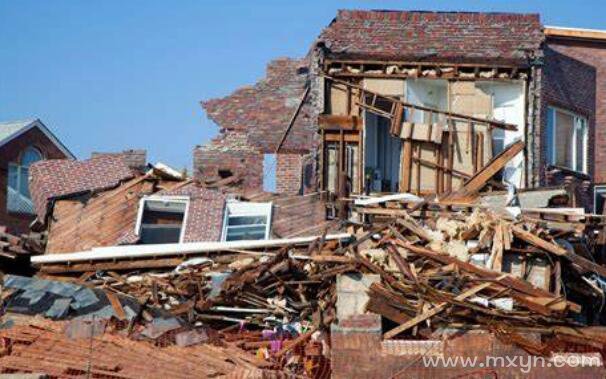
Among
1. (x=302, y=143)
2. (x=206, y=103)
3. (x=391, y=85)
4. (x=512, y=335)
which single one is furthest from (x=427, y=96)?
(x=512, y=335)

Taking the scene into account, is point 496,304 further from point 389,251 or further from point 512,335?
point 389,251

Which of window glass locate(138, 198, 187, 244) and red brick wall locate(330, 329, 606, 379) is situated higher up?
window glass locate(138, 198, 187, 244)

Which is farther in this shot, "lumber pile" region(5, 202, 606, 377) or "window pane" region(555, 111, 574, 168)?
"window pane" region(555, 111, 574, 168)

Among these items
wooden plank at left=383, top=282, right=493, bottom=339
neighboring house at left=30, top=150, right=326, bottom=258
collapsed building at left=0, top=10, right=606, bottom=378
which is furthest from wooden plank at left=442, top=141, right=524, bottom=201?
wooden plank at left=383, top=282, right=493, bottom=339

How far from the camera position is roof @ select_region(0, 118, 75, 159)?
3869cm

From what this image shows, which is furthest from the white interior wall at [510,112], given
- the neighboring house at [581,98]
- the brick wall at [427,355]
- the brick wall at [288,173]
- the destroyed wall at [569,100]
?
the brick wall at [427,355]

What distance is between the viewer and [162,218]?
21.0 m

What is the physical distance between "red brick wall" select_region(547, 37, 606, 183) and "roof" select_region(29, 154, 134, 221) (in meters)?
12.8

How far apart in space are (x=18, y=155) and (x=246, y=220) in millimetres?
20946

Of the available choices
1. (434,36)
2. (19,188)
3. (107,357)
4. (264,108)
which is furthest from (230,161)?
(19,188)

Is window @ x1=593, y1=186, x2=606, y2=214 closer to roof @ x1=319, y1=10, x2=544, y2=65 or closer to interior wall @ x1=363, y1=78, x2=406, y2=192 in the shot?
roof @ x1=319, y1=10, x2=544, y2=65

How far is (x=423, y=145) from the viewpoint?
2367cm

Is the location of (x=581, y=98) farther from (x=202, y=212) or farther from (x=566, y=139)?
(x=202, y=212)

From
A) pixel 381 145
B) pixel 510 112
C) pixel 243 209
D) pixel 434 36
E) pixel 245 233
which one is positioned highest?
pixel 434 36
